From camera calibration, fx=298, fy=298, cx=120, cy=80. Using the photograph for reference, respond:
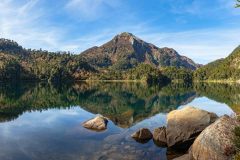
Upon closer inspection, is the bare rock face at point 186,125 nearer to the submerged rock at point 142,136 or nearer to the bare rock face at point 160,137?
the bare rock face at point 160,137

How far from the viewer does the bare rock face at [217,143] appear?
23.5 meters

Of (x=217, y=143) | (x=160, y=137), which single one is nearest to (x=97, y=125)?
(x=160, y=137)

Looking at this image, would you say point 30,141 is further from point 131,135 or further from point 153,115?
point 153,115

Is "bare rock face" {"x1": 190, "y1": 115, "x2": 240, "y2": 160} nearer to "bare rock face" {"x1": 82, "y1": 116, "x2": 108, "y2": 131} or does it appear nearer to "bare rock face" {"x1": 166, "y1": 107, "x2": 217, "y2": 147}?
"bare rock face" {"x1": 166, "y1": 107, "x2": 217, "y2": 147}

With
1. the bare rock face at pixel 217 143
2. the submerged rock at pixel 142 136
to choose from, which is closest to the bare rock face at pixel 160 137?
the submerged rock at pixel 142 136

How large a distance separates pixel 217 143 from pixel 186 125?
28.1ft

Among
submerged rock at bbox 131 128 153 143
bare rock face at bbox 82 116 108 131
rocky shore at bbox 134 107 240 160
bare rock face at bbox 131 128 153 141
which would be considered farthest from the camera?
bare rock face at bbox 82 116 108 131

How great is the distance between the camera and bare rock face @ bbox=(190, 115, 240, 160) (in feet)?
77.3

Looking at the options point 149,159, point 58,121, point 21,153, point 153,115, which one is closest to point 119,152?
point 149,159

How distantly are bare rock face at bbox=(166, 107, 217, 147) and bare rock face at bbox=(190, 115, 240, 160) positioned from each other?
175 inches

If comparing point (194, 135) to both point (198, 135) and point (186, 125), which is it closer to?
point (198, 135)

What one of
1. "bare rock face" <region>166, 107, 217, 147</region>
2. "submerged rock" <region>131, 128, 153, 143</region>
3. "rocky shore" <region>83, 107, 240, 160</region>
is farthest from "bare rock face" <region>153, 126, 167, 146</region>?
"bare rock face" <region>166, 107, 217, 147</region>

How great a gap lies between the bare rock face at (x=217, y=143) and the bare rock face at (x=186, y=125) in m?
4.45

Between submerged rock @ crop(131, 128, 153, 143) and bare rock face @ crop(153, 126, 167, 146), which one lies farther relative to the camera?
submerged rock @ crop(131, 128, 153, 143)
